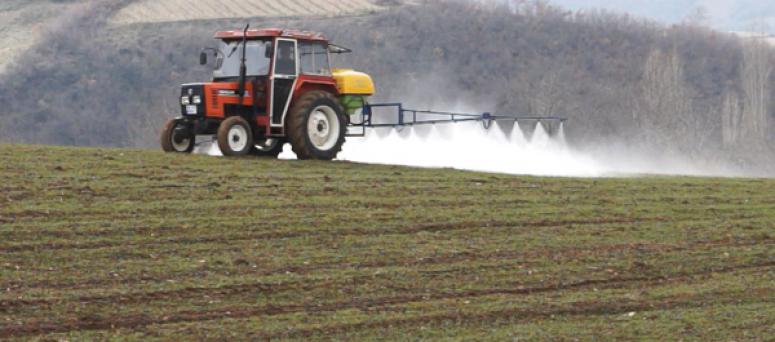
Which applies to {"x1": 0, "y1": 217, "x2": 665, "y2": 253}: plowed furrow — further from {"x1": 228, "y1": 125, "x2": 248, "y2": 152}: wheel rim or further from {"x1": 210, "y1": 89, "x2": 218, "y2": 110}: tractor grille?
{"x1": 210, "y1": 89, "x2": 218, "y2": 110}: tractor grille

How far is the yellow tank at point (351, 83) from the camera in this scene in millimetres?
25578

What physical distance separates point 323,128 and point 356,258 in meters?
10.4

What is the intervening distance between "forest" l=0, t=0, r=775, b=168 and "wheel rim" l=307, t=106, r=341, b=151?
144 ft

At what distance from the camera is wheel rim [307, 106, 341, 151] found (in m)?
24.6

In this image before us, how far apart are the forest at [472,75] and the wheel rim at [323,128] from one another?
43.9 m

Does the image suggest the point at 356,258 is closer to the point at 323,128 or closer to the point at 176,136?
the point at 323,128

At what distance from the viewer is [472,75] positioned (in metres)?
87.4

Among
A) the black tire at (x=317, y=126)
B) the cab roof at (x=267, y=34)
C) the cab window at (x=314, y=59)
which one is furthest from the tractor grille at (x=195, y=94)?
the cab window at (x=314, y=59)

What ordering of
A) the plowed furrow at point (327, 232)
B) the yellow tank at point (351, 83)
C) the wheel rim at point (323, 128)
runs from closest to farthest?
the plowed furrow at point (327, 232) → the wheel rim at point (323, 128) → the yellow tank at point (351, 83)

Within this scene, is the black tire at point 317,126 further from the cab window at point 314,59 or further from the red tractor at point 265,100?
the cab window at point 314,59

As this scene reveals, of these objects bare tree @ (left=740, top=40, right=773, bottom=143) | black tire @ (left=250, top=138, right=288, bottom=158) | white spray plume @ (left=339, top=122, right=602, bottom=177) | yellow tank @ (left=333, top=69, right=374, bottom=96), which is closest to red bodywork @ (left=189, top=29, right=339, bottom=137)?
yellow tank @ (left=333, top=69, right=374, bottom=96)

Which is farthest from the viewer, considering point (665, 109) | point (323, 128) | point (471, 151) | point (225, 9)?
point (225, 9)

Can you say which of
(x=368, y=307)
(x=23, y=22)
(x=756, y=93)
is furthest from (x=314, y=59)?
(x=23, y=22)

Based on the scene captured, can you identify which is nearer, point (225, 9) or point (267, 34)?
point (267, 34)
